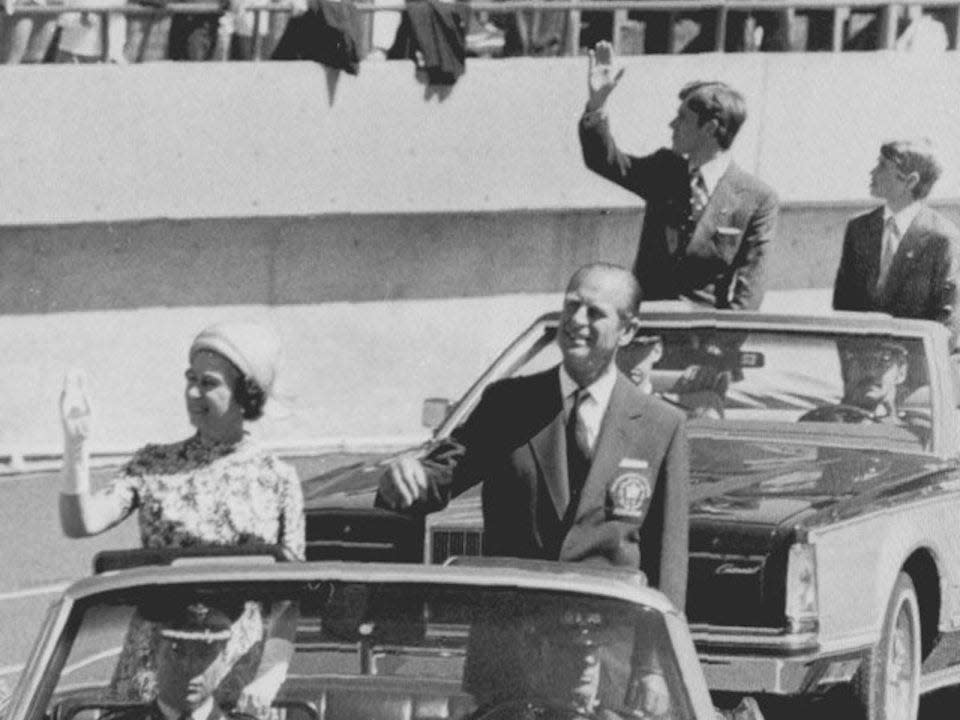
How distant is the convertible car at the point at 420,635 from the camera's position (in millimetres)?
6344

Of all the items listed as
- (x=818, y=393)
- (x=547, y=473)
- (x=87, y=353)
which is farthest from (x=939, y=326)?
(x=87, y=353)

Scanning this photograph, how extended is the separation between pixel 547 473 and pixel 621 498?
25 centimetres

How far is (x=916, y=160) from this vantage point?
42.1 ft

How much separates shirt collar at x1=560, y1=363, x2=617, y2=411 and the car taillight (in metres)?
1.76

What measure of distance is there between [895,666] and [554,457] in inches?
107

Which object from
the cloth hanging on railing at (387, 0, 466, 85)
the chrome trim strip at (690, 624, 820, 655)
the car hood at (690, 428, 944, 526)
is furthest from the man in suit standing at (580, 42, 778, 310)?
the cloth hanging on railing at (387, 0, 466, 85)

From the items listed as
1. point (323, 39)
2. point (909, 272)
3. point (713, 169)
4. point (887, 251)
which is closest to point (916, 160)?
point (887, 251)

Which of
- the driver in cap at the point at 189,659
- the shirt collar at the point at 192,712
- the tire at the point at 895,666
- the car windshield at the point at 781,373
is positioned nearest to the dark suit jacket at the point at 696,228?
the car windshield at the point at 781,373

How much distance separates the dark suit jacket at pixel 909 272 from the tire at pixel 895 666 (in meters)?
2.23

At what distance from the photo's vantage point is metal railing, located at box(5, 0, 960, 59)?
17.5 metres

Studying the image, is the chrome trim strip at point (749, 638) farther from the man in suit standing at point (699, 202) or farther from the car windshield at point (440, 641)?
the car windshield at point (440, 641)

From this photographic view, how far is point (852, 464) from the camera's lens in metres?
10.6

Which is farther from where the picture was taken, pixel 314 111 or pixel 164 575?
pixel 314 111

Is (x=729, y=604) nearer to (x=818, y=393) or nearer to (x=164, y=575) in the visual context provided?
(x=818, y=393)
